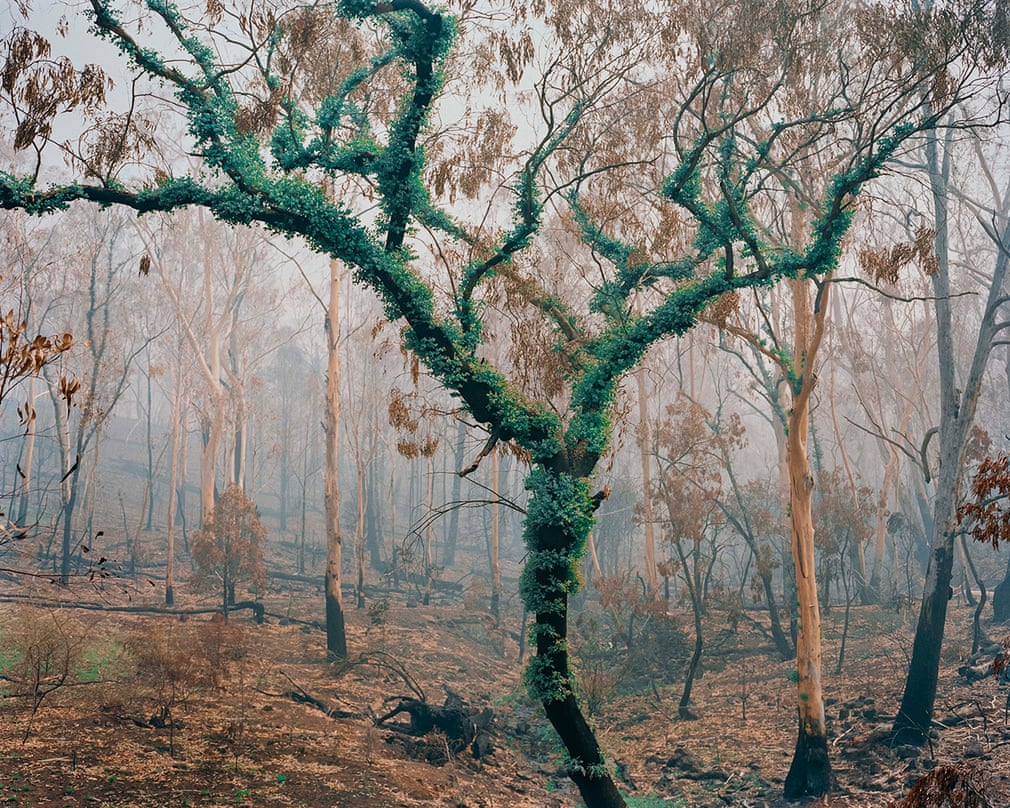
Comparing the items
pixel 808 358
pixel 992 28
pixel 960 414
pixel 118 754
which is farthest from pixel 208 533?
pixel 992 28

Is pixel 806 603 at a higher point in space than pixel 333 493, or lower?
lower

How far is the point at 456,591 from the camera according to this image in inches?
1001

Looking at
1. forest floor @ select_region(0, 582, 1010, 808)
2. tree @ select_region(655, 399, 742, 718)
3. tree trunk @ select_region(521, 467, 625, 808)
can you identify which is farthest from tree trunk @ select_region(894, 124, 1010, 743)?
tree @ select_region(655, 399, 742, 718)

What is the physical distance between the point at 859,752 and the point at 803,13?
8747 millimetres

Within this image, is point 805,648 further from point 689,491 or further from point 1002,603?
point 1002,603

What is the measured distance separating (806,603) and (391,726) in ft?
19.4

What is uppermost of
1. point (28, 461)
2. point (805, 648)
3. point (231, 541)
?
point (28, 461)

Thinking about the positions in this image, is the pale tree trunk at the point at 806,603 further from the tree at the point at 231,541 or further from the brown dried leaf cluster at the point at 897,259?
the tree at the point at 231,541

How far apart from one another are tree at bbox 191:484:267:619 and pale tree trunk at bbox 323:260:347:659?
1983 millimetres

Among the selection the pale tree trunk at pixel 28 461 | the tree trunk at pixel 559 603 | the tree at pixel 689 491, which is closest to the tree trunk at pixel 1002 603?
the tree at pixel 689 491

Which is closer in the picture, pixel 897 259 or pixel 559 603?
pixel 897 259

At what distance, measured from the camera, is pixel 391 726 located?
34.2 feet

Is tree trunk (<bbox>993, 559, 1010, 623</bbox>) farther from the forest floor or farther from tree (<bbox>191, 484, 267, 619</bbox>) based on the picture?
tree (<bbox>191, 484, 267, 619</bbox>)

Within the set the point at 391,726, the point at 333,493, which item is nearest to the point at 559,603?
the point at 391,726
